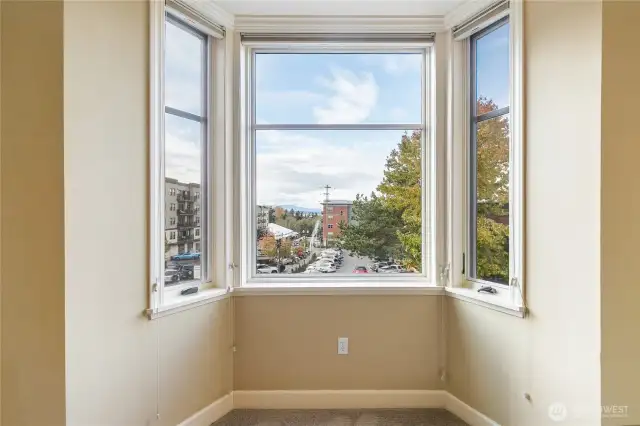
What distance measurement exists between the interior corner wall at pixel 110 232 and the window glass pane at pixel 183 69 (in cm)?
27

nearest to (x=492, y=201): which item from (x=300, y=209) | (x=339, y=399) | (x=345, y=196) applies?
(x=345, y=196)

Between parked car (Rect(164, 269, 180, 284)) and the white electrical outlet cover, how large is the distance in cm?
109

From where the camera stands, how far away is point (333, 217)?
9.22 ft

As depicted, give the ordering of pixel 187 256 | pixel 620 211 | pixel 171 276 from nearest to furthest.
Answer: pixel 620 211, pixel 171 276, pixel 187 256

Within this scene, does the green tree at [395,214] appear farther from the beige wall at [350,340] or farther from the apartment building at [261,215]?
the apartment building at [261,215]

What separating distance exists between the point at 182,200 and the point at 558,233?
199 cm

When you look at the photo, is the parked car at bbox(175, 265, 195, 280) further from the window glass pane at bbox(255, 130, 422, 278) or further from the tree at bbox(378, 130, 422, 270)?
the tree at bbox(378, 130, 422, 270)

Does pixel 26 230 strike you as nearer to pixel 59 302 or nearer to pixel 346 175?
pixel 59 302

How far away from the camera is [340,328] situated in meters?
2.63

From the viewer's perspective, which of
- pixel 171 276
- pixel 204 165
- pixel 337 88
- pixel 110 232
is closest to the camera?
pixel 110 232

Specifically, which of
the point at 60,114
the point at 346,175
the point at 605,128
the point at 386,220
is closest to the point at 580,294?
the point at 605,128

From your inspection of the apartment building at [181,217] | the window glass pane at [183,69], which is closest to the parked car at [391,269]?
the apartment building at [181,217]

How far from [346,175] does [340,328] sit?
1.02 meters

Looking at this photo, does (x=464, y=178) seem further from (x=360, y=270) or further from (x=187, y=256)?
(x=187, y=256)
